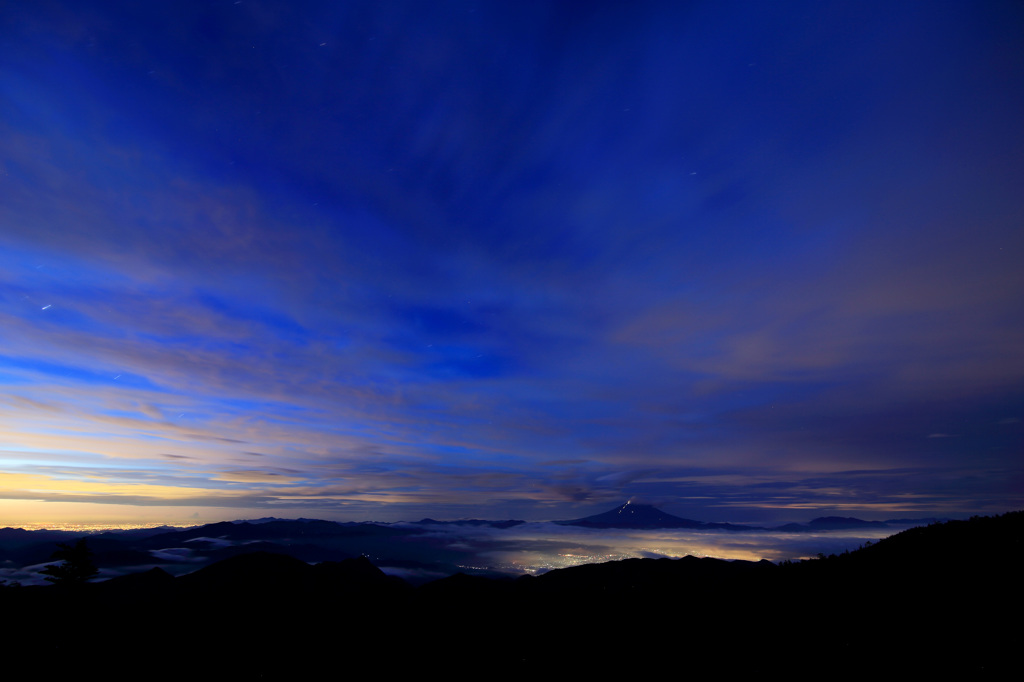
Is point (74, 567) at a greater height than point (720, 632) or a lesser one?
lesser

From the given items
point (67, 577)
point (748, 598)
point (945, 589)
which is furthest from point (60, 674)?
point (945, 589)

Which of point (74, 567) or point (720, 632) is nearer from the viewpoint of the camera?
point (720, 632)

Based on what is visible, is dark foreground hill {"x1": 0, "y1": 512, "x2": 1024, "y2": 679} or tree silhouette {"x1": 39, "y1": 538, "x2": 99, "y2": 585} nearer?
dark foreground hill {"x1": 0, "y1": 512, "x2": 1024, "y2": 679}

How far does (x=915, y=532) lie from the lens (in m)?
79.4

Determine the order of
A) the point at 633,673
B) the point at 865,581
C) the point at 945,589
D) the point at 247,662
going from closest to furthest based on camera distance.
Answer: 1. the point at 945,589
2. the point at 865,581
3. the point at 633,673
4. the point at 247,662

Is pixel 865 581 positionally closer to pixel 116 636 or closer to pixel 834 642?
pixel 834 642

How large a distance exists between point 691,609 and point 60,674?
208239 mm

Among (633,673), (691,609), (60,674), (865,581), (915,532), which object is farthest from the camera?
(60,674)

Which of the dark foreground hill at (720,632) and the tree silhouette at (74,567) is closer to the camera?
→ the dark foreground hill at (720,632)

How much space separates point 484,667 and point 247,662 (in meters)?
115

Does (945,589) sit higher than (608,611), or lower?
higher

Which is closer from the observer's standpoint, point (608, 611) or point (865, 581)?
point (865, 581)

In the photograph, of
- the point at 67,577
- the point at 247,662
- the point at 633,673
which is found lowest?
the point at 247,662

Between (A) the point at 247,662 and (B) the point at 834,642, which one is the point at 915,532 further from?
(A) the point at 247,662
